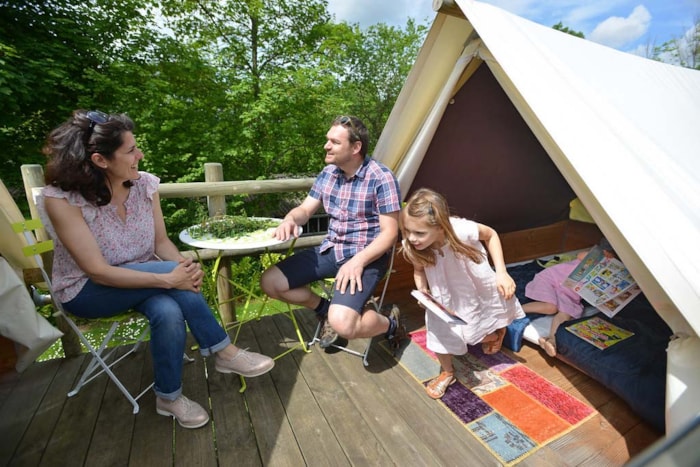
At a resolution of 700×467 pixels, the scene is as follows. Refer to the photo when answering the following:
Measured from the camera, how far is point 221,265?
2.80 meters

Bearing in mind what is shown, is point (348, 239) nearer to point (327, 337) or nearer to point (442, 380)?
point (327, 337)

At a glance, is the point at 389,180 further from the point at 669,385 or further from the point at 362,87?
the point at 362,87

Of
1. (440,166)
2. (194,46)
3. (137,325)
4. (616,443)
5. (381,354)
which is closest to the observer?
(616,443)

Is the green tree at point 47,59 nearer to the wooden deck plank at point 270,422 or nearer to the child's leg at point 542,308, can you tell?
the wooden deck plank at point 270,422

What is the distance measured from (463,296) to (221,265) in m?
1.88

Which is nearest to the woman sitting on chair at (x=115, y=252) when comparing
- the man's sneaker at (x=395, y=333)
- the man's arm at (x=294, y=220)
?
the man's arm at (x=294, y=220)

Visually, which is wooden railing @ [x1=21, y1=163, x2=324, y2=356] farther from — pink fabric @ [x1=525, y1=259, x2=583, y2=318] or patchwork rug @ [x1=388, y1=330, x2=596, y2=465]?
pink fabric @ [x1=525, y1=259, x2=583, y2=318]

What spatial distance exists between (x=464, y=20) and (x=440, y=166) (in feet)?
4.21

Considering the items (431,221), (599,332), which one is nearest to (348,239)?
(431,221)

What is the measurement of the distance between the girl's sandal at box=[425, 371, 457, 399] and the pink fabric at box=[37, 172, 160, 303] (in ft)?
5.94

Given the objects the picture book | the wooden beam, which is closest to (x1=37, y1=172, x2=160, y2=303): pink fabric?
the wooden beam

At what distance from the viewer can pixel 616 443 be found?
5.57ft

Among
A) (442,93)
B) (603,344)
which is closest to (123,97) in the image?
(442,93)

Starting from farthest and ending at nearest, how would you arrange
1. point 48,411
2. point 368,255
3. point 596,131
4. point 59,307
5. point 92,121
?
point 368,255
point 48,411
point 59,307
point 92,121
point 596,131
